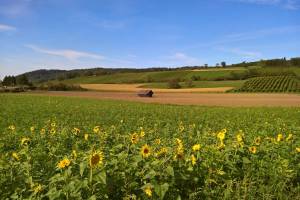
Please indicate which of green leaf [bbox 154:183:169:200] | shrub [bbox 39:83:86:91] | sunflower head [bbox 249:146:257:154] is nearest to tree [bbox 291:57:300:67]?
shrub [bbox 39:83:86:91]

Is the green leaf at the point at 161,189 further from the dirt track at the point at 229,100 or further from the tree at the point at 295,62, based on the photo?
the tree at the point at 295,62

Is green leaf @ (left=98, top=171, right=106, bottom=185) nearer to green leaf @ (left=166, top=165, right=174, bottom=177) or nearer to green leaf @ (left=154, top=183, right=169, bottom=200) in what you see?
green leaf @ (left=154, top=183, right=169, bottom=200)

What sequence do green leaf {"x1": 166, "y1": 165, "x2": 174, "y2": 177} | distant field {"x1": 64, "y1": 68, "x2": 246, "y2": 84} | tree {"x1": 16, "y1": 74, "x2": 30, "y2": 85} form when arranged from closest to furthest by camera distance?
1. green leaf {"x1": 166, "y1": 165, "x2": 174, "y2": 177}
2. tree {"x1": 16, "y1": 74, "x2": 30, "y2": 85}
3. distant field {"x1": 64, "y1": 68, "x2": 246, "y2": 84}

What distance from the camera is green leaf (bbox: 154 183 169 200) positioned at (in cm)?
431

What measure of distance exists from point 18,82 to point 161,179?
116 meters

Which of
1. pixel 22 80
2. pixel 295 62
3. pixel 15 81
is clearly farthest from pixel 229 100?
pixel 295 62

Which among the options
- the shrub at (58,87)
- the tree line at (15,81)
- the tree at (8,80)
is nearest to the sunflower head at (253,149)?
the shrub at (58,87)

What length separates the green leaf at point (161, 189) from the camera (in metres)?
4.31

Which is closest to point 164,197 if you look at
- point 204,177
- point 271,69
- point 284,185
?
point 204,177

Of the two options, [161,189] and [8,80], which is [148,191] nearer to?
[161,189]

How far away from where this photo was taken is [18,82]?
11512 centimetres

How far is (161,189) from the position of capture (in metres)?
4.36

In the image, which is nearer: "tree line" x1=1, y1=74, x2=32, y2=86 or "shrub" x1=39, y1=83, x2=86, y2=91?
"shrub" x1=39, y1=83, x2=86, y2=91

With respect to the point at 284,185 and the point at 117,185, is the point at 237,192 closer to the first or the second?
the point at 284,185
